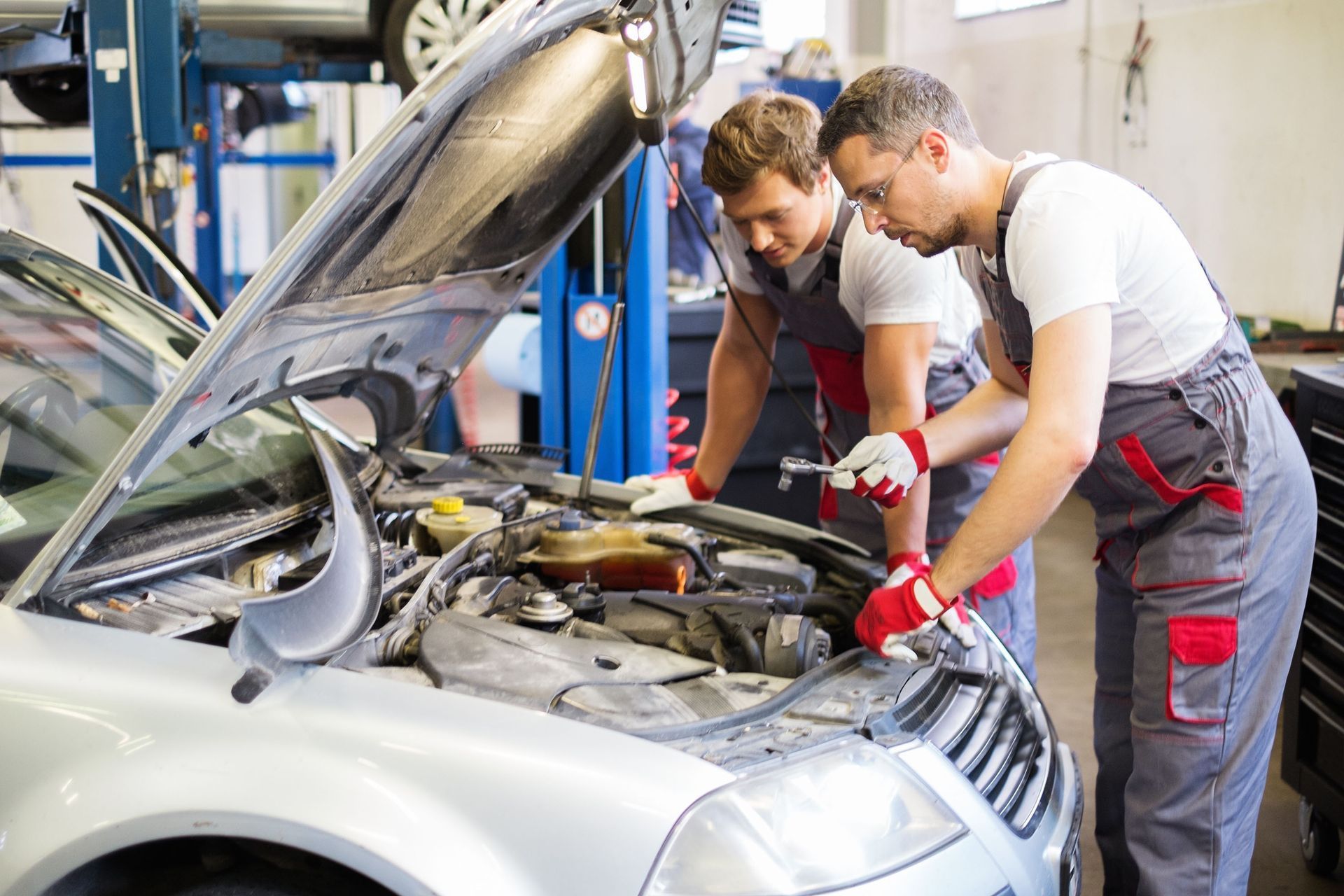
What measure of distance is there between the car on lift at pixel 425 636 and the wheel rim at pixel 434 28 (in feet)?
4.27

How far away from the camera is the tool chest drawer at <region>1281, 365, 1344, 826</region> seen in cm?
246

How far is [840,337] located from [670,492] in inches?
19.6

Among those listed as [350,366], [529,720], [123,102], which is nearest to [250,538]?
[350,366]

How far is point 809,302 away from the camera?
2.47m

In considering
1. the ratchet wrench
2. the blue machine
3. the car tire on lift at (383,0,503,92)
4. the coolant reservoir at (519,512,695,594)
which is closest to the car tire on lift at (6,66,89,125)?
the blue machine

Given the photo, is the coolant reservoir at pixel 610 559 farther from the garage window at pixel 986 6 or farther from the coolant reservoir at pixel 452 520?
the garage window at pixel 986 6

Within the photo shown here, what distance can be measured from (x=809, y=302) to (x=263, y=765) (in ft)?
5.02

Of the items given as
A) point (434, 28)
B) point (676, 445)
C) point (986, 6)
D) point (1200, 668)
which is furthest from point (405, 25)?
point (986, 6)

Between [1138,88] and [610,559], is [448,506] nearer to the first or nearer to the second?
[610,559]

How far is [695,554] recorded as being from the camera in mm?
2111

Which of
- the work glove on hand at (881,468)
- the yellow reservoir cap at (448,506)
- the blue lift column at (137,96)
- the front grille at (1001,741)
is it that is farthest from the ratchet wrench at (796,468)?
the blue lift column at (137,96)

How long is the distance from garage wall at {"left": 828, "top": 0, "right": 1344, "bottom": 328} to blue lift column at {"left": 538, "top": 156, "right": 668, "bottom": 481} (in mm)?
3496

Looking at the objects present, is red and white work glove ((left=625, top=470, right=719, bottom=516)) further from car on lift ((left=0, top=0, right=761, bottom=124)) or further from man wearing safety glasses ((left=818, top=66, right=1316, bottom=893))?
car on lift ((left=0, top=0, right=761, bottom=124))

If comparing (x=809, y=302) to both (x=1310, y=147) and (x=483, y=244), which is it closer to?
(x=483, y=244)
